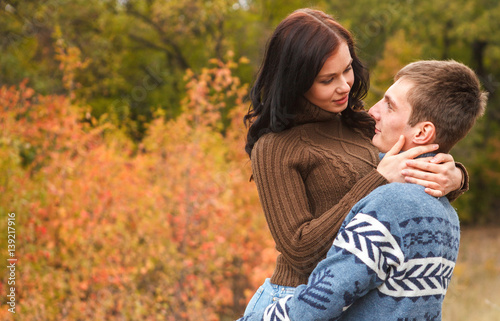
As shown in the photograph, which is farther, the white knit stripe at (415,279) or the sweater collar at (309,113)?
the sweater collar at (309,113)

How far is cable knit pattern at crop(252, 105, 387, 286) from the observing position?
1.51 metres

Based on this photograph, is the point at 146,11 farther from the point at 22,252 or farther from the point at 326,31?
the point at 326,31

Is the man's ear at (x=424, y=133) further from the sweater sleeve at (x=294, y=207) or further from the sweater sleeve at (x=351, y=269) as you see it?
the sweater sleeve at (x=351, y=269)

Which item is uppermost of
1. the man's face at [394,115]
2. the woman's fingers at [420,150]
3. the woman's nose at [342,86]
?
the woman's nose at [342,86]

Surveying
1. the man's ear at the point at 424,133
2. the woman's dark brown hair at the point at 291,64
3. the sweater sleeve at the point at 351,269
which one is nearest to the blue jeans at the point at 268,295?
the sweater sleeve at the point at 351,269

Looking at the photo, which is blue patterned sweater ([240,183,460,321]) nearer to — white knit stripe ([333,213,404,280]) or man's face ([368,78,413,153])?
white knit stripe ([333,213,404,280])

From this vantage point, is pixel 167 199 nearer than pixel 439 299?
No

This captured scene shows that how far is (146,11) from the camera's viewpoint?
586 inches

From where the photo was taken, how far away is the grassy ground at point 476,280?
6910 mm

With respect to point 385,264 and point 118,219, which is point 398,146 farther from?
point 118,219

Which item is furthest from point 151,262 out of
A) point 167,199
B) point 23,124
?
point 23,124

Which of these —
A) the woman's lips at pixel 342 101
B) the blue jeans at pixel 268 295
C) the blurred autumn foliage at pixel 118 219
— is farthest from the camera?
the blurred autumn foliage at pixel 118 219

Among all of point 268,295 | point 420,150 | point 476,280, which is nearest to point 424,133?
point 420,150

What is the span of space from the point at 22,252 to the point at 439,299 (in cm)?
429
